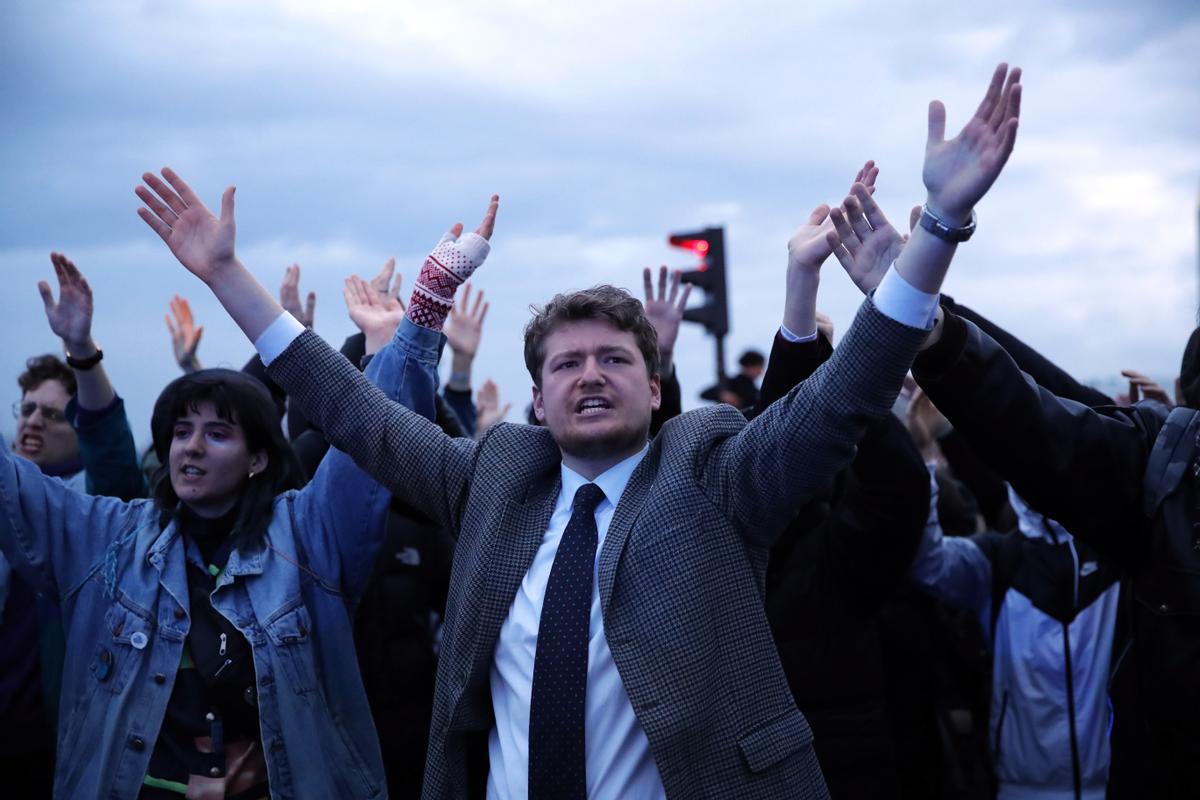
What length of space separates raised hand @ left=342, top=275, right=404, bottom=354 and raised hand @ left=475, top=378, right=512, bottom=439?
4016mm

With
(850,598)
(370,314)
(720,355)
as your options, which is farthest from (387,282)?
(720,355)

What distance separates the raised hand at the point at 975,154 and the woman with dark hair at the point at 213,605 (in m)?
1.43

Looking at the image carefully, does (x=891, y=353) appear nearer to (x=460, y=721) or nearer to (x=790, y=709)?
(x=790, y=709)

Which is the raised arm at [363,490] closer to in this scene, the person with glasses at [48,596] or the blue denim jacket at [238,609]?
the blue denim jacket at [238,609]

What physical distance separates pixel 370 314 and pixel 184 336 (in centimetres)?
263

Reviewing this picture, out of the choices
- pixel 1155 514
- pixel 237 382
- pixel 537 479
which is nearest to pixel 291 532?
pixel 237 382

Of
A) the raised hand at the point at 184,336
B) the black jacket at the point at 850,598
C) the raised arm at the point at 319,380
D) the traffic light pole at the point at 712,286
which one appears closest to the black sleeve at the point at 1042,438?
the black jacket at the point at 850,598

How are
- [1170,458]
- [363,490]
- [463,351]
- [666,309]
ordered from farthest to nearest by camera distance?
[463,351] < [666,309] < [363,490] < [1170,458]

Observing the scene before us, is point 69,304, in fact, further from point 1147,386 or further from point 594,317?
point 1147,386

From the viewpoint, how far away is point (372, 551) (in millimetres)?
3176

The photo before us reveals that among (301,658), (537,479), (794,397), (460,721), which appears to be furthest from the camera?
(301,658)

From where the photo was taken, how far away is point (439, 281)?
3086mm

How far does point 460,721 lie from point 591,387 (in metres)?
0.79

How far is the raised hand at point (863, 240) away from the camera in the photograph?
98.0 inches
